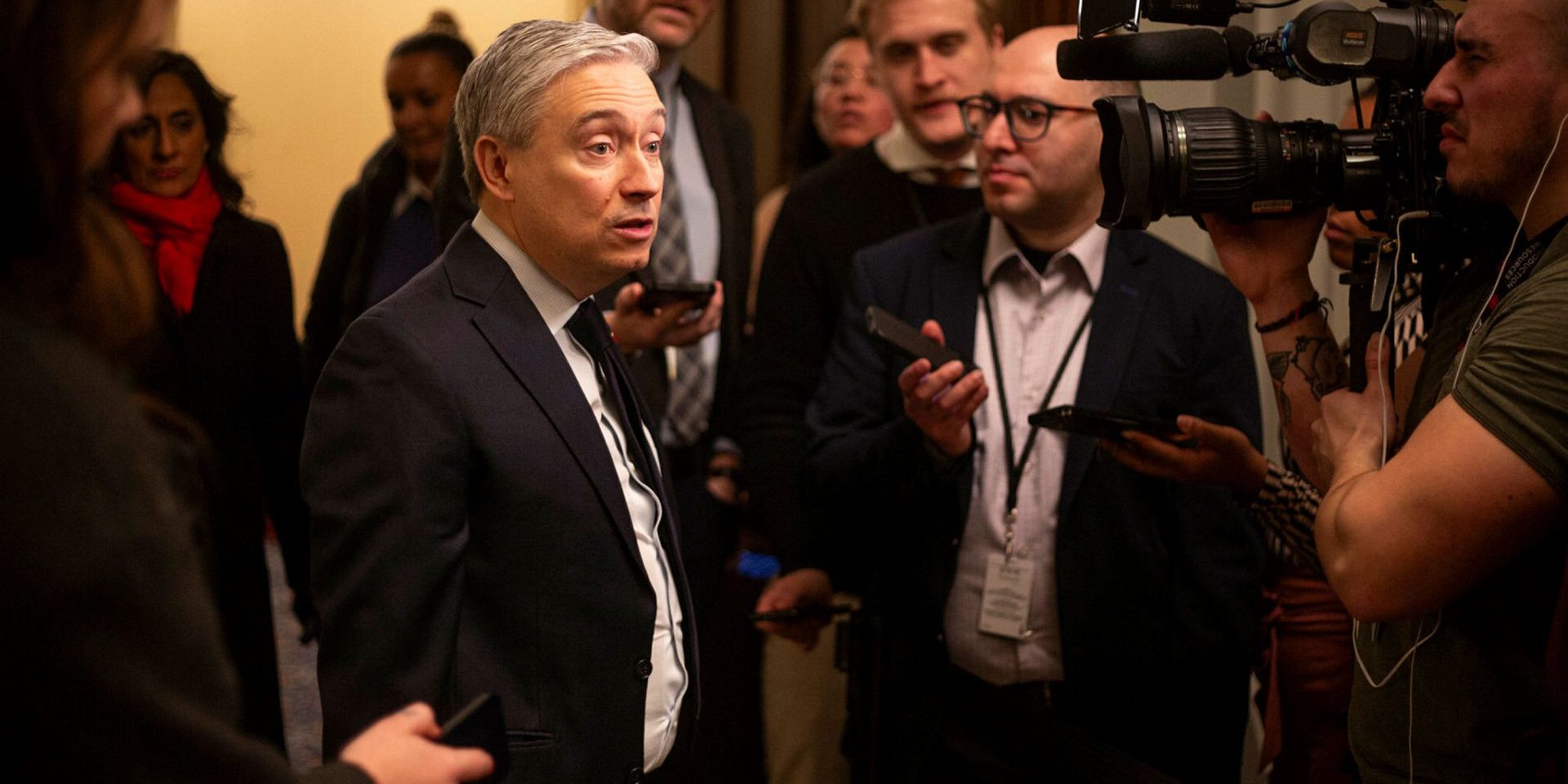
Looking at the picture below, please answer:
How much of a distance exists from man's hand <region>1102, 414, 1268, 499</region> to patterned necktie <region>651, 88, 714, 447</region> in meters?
0.86

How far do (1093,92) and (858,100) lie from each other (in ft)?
4.28

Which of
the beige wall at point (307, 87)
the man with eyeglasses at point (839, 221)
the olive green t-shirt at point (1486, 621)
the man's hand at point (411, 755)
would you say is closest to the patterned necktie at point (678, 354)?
the man with eyeglasses at point (839, 221)

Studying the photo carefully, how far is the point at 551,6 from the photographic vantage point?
2.93m

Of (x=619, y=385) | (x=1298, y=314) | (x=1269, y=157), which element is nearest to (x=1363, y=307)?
(x=1298, y=314)

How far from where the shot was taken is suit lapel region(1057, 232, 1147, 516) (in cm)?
196

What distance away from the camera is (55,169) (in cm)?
77

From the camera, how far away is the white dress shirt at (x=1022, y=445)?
1.95 meters

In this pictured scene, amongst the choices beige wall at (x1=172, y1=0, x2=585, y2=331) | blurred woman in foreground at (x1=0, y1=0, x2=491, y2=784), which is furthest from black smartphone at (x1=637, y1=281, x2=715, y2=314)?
beige wall at (x1=172, y1=0, x2=585, y2=331)

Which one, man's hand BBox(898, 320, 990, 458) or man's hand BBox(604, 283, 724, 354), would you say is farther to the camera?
man's hand BBox(604, 283, 724, 354)

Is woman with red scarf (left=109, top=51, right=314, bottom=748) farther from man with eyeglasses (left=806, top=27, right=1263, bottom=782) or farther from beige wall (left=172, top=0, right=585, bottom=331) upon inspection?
beige wall (left=172, top=0, right=585, bottom=331)

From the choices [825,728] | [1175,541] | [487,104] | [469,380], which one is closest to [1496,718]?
[1175,541]

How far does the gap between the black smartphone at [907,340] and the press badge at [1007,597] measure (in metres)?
0.32

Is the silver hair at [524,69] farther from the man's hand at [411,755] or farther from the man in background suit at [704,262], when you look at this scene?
the man in background suit at [704,262]

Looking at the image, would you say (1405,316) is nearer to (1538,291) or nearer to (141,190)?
(1538,291)
